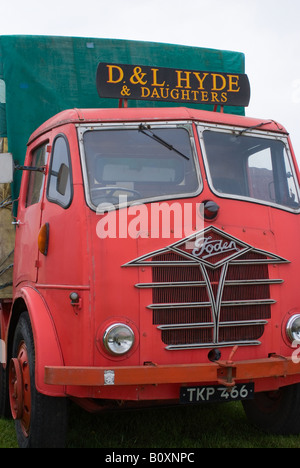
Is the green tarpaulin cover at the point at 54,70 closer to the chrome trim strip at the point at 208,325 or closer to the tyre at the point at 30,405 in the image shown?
the tyre at the point at 30,405

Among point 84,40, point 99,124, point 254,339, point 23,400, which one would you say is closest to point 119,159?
→ point 99,124

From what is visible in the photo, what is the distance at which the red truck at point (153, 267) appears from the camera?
12.5ft


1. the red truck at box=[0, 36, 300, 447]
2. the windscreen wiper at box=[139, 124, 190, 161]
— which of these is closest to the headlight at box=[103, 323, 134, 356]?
the red truck at box=[0, 36, 300, 447]

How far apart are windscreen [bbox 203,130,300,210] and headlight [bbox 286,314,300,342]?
0.92 m

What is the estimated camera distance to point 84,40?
6164 mm

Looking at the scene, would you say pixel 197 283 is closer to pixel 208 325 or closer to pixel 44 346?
pixel 208 325

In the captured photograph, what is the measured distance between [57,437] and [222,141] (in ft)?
8.33

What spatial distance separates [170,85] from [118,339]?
225 cm

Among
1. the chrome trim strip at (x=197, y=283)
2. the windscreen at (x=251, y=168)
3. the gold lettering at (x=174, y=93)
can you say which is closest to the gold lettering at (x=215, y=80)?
the gold lettering at (x=174, y=93)

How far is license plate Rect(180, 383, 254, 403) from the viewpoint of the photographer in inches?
152

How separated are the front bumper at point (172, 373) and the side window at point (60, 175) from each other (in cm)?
121

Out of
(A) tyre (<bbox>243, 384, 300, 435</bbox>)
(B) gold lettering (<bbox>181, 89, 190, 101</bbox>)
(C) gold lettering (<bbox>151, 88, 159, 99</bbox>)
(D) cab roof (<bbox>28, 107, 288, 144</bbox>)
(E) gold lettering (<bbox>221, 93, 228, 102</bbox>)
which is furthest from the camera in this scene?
(E) gold lettering (<bbox>221, 93, 228, 102</bbox>)

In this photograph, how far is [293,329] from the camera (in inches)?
162

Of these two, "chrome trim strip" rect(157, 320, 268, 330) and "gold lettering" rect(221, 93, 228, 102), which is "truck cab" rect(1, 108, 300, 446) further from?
"gold lettering" rect(221, 93, 228, 102)
